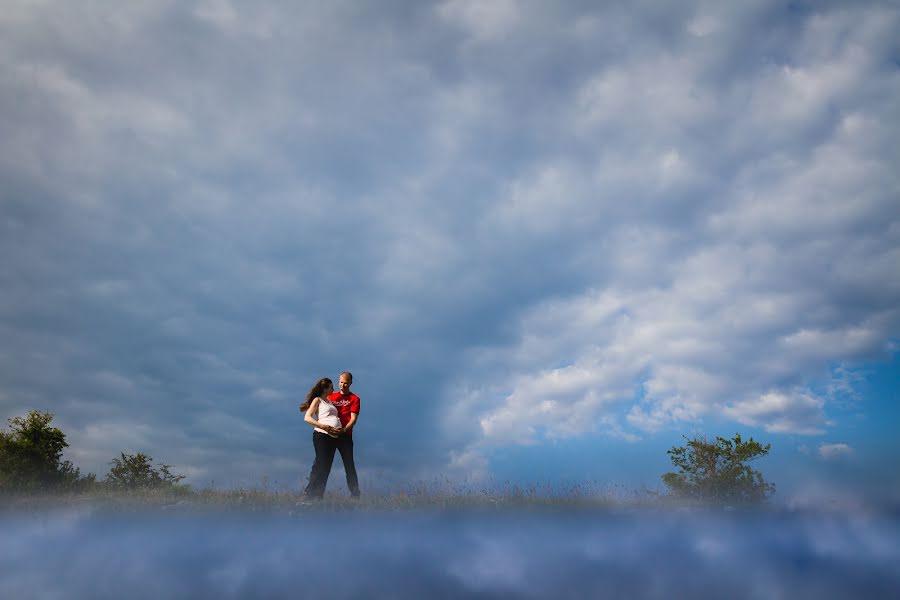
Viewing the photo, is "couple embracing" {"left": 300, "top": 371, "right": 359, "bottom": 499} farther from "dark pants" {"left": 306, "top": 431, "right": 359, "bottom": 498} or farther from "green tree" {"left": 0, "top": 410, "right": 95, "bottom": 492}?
"green tree" {"left": 0, "top": 410, "right": 95, "bottom": 492}

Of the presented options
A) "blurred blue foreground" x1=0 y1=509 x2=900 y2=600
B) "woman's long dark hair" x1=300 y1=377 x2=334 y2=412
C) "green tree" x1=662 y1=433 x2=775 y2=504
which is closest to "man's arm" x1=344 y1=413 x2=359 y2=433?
"woman's long dark hair" x1=300 y1=377 x2=334 y2=412

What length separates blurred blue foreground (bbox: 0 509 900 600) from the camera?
8.12 metres

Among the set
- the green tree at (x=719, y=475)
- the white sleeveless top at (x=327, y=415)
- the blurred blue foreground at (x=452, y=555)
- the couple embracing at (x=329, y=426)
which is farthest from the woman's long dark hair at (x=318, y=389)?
the green tree at (x=719, y=475)

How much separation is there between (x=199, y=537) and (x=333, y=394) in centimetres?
409

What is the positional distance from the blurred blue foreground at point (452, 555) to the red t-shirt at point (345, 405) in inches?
82.8

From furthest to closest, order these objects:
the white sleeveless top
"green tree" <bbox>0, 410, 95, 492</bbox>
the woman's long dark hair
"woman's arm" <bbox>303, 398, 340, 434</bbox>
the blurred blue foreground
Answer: "green tree" <bbox>0, 410, 95, 492</bbox> → the woman's long dark hair → the white sleeveless top → "woman's arm" <bbox>303, 398, 340, 434</bbox> → the blurred blue foreground

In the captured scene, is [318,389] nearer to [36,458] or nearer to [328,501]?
[328,501]

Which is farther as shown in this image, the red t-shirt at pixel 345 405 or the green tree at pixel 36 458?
the green tree at pixel 36 458

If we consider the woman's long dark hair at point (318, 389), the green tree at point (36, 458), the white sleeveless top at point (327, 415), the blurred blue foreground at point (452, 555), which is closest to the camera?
the blurred blue foreground at point (452, 555)

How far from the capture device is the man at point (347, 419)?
1300 cm

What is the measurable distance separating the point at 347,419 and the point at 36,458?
1458 centimetres

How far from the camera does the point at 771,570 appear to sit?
9297mm

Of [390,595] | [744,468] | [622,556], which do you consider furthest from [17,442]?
[744,468]

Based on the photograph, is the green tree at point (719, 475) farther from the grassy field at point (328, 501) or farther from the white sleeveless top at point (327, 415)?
the white sleeveless top at point (327, 415)
